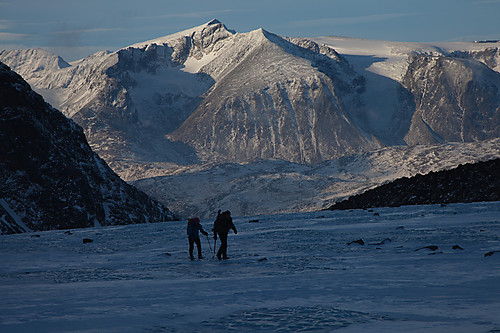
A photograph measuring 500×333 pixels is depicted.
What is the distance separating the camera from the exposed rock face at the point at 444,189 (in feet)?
224

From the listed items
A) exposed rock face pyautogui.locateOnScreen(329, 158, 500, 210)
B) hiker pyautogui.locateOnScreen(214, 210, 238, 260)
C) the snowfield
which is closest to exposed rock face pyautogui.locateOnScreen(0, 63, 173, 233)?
exposed rock face pyautogui.locateOnScreen(329, 158, 500, 210)

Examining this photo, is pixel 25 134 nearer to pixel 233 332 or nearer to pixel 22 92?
pixel 22 92

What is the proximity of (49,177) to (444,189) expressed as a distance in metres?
51.4

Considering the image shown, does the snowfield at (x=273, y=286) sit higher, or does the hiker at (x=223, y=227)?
the hiker at (x=223, y=227)

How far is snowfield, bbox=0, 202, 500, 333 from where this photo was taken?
15.8m

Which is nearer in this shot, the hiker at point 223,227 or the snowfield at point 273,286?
the snowfield at point 273,286

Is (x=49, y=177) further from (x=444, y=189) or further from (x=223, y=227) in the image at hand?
(x=223, y=227)

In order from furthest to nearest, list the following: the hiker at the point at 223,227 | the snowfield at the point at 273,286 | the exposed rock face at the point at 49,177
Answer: the exposed rock face at the point at 49,177 < the hiker at the point at 223,227 < the snowfield at the point at 273,286

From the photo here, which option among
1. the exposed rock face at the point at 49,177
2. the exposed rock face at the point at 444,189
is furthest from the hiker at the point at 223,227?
the exposed rock face at the point at 49,177

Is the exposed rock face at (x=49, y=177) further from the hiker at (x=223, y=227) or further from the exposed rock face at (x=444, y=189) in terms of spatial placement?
the hiker at (x=223, y=227)

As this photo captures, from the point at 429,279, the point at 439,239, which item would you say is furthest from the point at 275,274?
the point at 439,239

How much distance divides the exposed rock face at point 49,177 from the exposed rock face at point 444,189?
33.7 meters

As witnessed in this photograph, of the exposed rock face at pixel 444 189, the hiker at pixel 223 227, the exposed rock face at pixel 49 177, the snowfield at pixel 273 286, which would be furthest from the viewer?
the exposed rock face at pixel 49 177

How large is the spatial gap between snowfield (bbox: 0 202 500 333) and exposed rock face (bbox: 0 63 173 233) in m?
44.5
